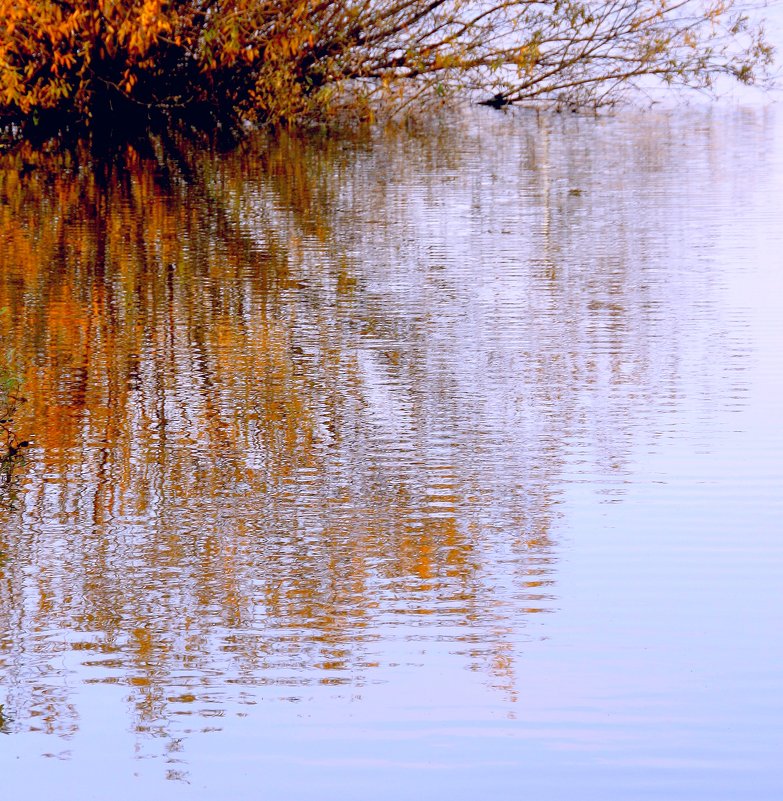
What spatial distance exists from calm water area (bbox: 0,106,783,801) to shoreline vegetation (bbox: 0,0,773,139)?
6.82 m

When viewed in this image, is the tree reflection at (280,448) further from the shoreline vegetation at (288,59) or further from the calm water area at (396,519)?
the shoreline vegetation at (288,59)

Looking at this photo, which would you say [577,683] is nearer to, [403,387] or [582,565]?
[582,565]

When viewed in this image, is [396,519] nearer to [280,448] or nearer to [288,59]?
[280,448]

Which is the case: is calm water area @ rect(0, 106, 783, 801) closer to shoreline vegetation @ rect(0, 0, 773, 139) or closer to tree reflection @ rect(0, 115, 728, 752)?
tree reflection @ rect(0, 115, 728, 752)

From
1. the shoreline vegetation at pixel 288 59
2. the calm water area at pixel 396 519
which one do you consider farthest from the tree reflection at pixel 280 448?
the shoreline vegetation at pixel 288 59

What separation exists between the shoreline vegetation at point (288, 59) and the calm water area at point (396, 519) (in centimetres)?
682

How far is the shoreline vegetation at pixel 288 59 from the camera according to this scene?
14859mm

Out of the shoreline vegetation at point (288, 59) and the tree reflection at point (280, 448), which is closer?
the tree reflection at point (280, 448)

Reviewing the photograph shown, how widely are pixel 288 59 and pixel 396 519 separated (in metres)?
12.6

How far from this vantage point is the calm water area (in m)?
2.81

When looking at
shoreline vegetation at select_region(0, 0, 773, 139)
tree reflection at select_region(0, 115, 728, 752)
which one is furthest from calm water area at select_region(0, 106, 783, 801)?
shoreline vegetation at select_region(0, 0, 773, 139)

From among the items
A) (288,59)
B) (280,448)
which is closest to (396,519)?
(280,448)

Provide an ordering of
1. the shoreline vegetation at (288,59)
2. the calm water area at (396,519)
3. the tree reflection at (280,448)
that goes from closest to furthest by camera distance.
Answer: the calm water area at (396,519)
the tree reflection at (280,448)
the shoreline vegetation at (288,59)

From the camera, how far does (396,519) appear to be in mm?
3961
